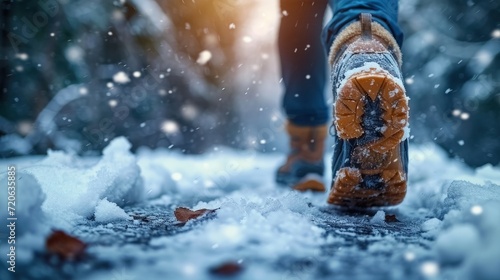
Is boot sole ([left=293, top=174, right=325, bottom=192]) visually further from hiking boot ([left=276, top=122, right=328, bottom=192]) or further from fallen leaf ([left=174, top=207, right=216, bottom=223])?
fallen leaf ([left=174, top=207, right=216, bottom=223])

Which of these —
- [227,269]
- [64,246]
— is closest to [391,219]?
[227,269]

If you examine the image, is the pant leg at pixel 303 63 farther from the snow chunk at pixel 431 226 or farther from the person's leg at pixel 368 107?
the snow chunk at pixel 431 226

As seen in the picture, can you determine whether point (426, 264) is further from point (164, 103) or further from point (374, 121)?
point (164, 103)

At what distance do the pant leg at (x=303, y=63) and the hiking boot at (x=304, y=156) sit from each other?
41 millimetres

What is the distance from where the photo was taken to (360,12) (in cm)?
123

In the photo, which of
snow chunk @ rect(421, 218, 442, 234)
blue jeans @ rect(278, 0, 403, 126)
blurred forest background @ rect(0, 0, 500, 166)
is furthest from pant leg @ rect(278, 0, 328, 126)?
blurred forest background @ rect(0, 0, 500, 166)

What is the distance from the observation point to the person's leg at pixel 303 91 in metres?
1.82

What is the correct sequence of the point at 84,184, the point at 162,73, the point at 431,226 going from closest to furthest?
the point at 431,226
the point at 84,184
the point at 162,73

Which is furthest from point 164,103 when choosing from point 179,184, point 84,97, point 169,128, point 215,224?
point 215,224

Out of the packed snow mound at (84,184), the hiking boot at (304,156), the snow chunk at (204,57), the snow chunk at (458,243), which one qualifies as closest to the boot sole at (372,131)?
the snow chunk at (458,243)

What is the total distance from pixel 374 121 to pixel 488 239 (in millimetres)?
460

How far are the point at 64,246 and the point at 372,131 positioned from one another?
698mm

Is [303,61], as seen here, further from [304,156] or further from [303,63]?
[304,156]

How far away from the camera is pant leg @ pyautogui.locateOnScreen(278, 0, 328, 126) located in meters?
1.82
